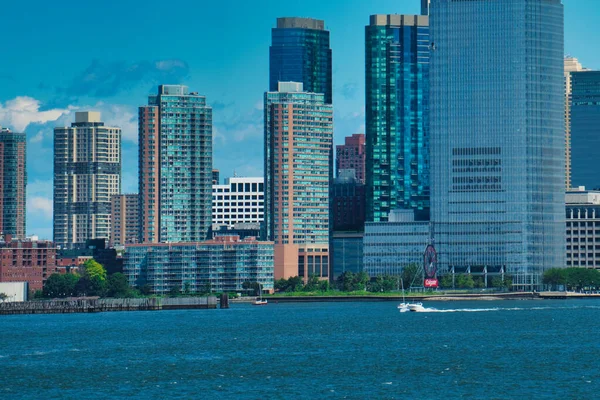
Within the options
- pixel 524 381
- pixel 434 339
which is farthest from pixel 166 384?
pixel 434 339

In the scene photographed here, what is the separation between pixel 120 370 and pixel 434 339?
5202cm

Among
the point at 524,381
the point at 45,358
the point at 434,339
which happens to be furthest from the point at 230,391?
the point at 434,339

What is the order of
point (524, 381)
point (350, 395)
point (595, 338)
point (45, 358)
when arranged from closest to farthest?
point (350, 395) → point (524, 381) → point (45, 358) → point (595, 338)

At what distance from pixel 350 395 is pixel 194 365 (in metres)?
32.9

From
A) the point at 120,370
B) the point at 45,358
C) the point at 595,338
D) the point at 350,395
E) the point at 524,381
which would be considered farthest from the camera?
the point at 595,338

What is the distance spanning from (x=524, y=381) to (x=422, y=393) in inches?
485

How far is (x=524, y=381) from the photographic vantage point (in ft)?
459

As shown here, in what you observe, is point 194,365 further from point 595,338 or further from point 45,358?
point 595,338

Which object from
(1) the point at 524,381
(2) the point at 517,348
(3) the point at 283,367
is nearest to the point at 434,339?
(2) the point at 517,348

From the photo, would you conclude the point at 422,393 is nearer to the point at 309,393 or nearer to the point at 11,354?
the point at 309,393

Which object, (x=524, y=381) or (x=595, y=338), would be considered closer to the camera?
(x=524, y=381)

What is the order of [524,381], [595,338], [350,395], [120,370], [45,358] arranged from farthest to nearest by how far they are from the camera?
1. [595,338]
2. [45,358]
3. [120,370]
4. [524,381]
5. [350,395]

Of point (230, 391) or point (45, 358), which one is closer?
point (230, 391)

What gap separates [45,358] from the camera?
17338 cm
